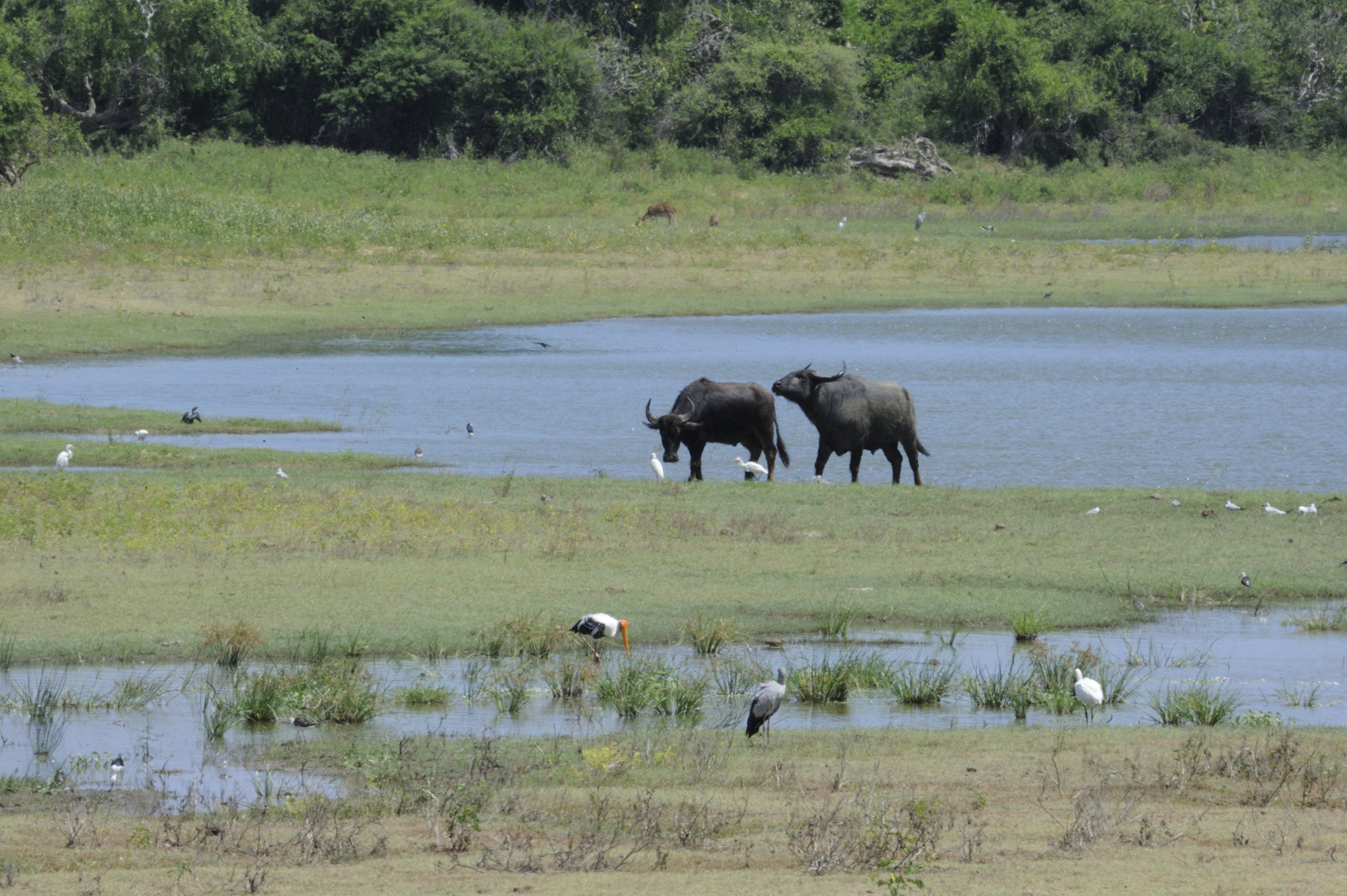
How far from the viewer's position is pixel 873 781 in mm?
8234

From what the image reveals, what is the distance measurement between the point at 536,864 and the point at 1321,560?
9.66m

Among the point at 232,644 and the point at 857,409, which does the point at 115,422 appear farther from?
the point at 232,644

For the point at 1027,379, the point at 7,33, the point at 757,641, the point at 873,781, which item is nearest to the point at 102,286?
the point at 1027,379

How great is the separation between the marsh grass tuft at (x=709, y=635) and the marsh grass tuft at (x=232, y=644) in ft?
9.86

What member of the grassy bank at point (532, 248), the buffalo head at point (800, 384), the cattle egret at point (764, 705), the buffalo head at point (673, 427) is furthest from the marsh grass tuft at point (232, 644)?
the grassy bank at point (532, 248)

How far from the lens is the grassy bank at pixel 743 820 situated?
263 inches

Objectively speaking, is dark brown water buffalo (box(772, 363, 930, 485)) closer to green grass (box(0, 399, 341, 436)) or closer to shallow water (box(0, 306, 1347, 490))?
shallow water (box(0, 306, 1347, 490))

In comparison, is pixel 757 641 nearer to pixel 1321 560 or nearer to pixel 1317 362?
pixel 1321 560

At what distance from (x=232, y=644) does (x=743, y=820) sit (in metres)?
4.81

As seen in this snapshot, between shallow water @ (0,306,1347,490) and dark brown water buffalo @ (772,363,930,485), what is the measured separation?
102cm

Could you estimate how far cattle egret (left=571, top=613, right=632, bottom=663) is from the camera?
36.7 feet

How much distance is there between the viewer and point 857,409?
739 inches

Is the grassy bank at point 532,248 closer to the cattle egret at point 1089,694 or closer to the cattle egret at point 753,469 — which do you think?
the cattle egret at point 753,469

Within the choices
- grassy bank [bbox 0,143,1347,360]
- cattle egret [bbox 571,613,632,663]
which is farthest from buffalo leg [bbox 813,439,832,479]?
grassy bank [bbox 0,143,1347,360]
